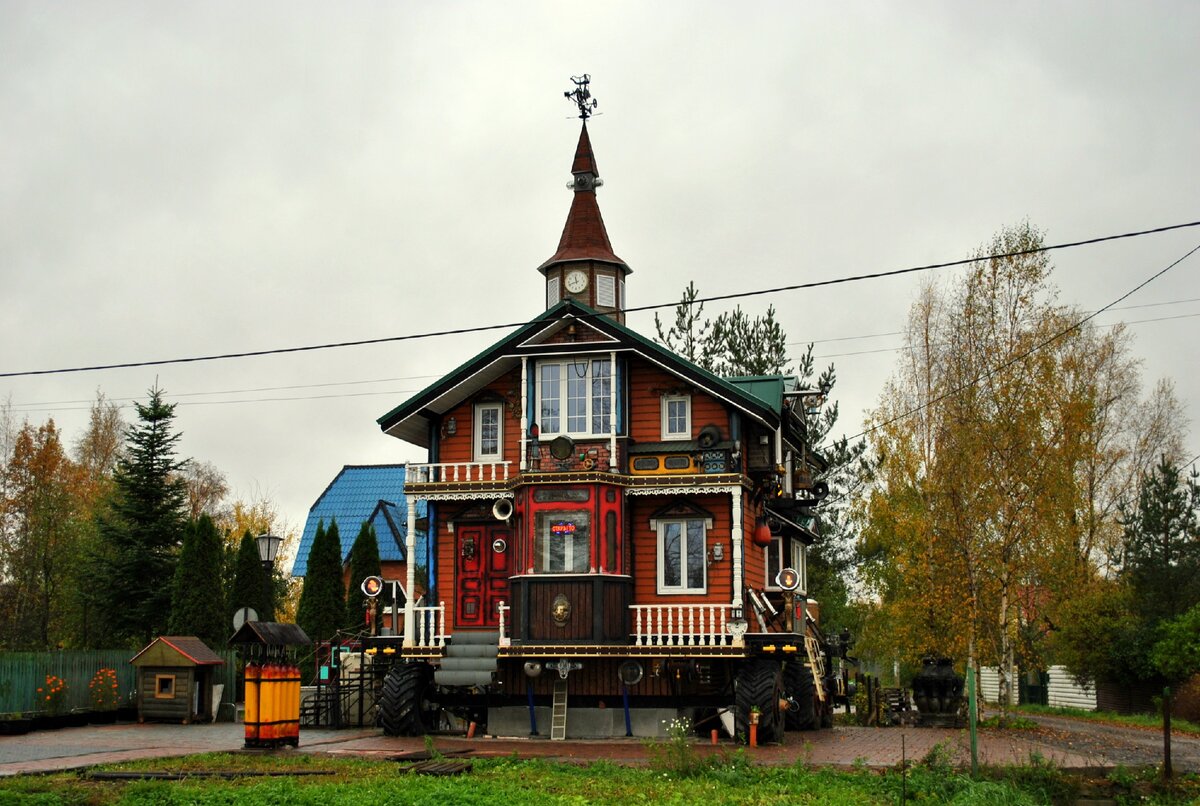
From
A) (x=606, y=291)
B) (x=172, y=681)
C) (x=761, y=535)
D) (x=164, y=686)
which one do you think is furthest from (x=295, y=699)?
(x=606, y=291)

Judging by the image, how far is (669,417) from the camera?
27.7 m

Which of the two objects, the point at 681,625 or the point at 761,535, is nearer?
the point at 681,625

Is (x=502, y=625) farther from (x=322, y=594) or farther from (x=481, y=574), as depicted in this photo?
(x=322, y=594)

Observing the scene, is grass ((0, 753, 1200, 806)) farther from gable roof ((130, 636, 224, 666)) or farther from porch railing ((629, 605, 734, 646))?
gable roof ((130, 636, 224, 666))

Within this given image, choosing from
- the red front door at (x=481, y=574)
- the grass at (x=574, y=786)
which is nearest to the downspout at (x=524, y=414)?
the red front door at (x=481, y=574)

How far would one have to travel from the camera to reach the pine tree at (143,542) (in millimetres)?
39094

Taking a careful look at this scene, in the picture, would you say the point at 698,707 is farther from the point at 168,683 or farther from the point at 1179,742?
the point at 168,683

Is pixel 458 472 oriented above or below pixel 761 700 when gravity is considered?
above

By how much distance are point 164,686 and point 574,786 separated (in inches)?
654

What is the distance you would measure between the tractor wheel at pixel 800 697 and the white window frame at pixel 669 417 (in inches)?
240

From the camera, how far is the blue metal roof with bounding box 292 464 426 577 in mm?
50906

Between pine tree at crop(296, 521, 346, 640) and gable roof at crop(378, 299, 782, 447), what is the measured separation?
14.6 m

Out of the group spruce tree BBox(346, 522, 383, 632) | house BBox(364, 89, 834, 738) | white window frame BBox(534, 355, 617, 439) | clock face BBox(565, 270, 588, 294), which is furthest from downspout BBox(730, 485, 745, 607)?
spruce tree BBox(346, 522, 383, 632)

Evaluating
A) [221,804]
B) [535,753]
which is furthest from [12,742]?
[221,804]
